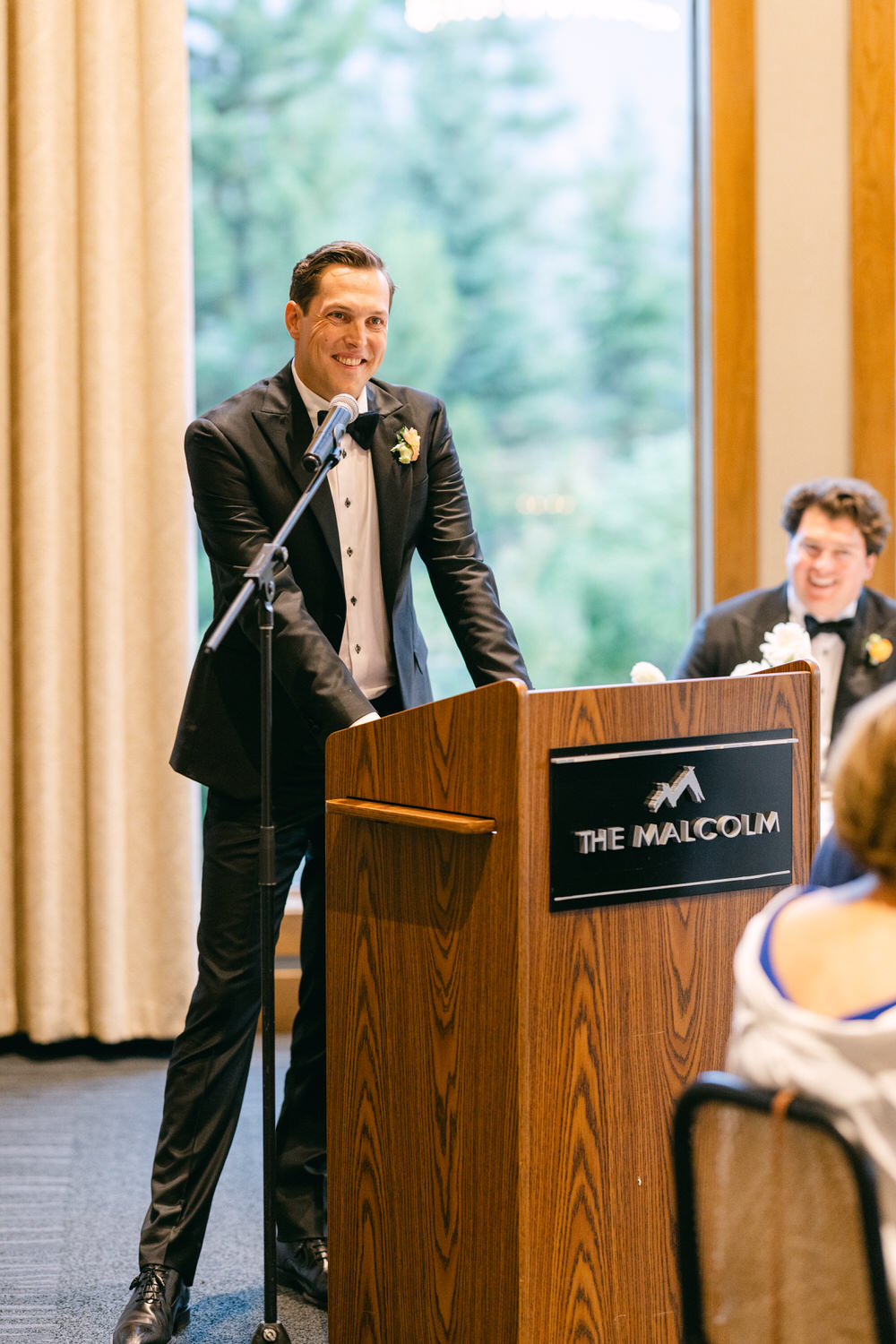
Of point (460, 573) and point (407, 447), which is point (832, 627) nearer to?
point (460, 573)

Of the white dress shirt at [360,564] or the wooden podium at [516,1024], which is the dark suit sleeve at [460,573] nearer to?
the white dress shirt at [360,564]

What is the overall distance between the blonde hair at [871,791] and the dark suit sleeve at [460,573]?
4.15ft

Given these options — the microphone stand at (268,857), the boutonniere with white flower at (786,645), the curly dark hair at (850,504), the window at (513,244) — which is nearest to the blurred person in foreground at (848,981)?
the microphone stand at (268,857)

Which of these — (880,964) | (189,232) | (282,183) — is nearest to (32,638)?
(189,232)

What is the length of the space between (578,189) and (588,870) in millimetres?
3166

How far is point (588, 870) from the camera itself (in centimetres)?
184

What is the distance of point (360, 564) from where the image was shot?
2.53m

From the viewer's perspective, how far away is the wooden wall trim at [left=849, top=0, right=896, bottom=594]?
4137 millimetres

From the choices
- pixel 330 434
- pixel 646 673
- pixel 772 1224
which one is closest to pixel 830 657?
pixel 646 673

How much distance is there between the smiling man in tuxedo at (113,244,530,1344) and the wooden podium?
1.45ft

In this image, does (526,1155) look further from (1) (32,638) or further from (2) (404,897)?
(1) (32,638)

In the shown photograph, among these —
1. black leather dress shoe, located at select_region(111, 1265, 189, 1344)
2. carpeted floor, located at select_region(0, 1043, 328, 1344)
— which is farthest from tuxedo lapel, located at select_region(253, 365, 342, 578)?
carpeted floor, located at select_region(0, 1043, 328, 1344)

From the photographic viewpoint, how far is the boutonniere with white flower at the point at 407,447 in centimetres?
252

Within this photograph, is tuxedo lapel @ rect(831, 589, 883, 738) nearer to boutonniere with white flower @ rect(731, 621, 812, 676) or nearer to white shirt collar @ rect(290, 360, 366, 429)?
boutonniere with white flower @ rect(731, 621, 812, 676)
